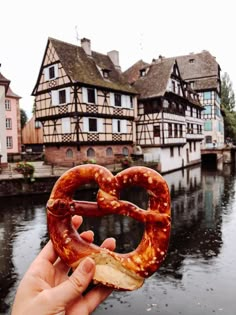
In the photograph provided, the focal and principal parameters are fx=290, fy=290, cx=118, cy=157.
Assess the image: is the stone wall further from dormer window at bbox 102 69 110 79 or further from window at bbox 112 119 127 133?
dormer window at bbox 102 69 110 79

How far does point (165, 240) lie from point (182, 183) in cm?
2358

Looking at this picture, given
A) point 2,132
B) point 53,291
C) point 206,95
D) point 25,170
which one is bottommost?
point 25,170

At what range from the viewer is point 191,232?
40.3ft

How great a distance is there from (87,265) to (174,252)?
27.1ft

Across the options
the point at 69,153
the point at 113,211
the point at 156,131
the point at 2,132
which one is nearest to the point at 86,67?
the point at 69,153

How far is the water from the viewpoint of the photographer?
699 cm

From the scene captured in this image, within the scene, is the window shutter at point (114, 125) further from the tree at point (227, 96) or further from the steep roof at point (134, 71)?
the tree at point (227, 96)

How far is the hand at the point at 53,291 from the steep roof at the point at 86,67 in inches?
942

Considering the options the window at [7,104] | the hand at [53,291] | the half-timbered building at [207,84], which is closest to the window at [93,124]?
the window at [7,104]

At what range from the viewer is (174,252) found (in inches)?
393

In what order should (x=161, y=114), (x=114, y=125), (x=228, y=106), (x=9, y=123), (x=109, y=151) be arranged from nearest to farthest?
(x=109, y=151) < (x=114, y=125) < (x=161, y=114) < (x=9, y=123) < (x=228, y=106)

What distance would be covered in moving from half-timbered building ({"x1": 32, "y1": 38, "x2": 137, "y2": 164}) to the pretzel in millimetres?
23144

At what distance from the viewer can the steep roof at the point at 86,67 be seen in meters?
26.1

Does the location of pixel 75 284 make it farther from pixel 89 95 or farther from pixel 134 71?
pixel 134 71
